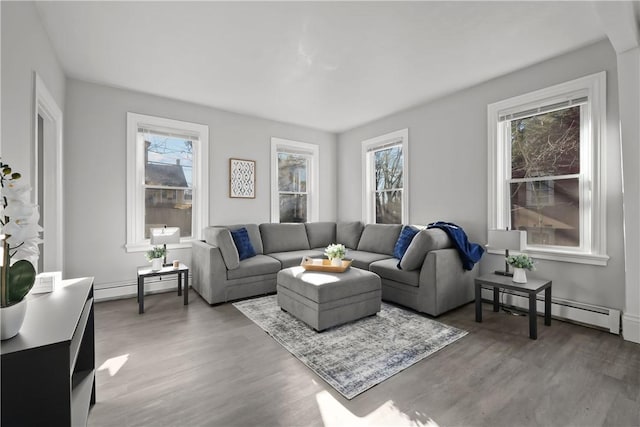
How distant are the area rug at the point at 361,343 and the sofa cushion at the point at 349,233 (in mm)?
1765

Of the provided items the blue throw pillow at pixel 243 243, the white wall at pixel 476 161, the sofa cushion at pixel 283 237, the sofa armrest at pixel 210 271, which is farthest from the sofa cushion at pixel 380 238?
the sofa armrest at pixel 210 271

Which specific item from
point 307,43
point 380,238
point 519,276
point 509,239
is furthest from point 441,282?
point 307,43

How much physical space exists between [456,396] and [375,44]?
2927 mm

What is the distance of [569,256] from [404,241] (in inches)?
65.9

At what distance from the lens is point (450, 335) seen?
265cm

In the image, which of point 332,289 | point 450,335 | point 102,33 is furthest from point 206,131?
point 450,335

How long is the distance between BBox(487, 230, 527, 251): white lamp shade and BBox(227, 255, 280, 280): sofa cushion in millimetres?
2635

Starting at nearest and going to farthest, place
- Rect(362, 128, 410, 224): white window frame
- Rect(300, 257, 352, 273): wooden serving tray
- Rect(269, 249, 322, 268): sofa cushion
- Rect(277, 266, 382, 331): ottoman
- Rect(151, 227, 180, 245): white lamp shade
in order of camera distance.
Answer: Rect(277, 266, 382, 331): ottoman < Rect(300, 257, 352, 273): wooden serving tray < Rect(151, 227, 180, 245): white lamp shade < Rect(269, 249, 322, 268): sofa cushion < Rect(362, 128, 410, 224): white window frame

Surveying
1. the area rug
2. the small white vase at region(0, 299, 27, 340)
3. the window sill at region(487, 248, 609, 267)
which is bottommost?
the area rug

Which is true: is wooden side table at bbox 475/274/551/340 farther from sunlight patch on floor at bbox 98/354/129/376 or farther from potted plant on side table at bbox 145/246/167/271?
potted plant on side table at bbox 145/246/167/271

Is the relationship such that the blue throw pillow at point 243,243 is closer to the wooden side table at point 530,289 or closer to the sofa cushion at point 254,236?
the sofa cushion at point 254,236

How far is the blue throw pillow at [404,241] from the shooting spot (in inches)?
149

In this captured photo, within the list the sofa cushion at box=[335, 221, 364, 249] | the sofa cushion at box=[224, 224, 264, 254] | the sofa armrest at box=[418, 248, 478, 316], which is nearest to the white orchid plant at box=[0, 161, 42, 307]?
the sofa armrest at box=[418, 248, 478, 316]

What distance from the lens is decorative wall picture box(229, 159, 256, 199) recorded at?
4.64m
